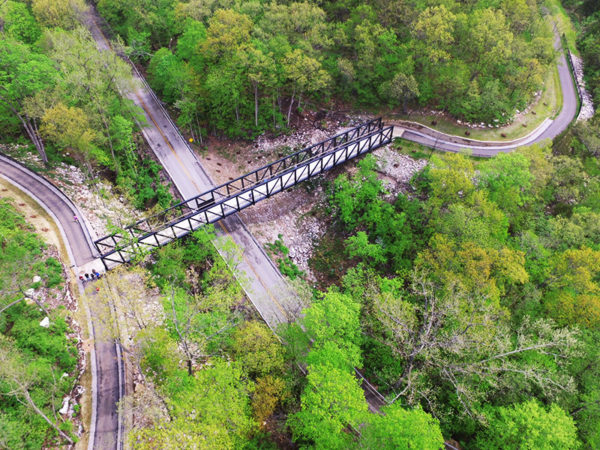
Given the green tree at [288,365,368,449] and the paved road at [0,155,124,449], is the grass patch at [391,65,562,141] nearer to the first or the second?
the green tree at [288,365,368,449]

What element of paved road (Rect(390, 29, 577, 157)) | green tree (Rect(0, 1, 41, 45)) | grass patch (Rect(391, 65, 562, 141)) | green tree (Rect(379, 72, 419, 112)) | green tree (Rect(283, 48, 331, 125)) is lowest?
paved road (Rect(390, 29, 577, 157))

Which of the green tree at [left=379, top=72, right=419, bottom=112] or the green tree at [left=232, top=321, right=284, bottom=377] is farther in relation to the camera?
the green tree at [left=379, top=72, right=419, bottom=112]

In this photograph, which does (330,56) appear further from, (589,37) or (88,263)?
(589,37)

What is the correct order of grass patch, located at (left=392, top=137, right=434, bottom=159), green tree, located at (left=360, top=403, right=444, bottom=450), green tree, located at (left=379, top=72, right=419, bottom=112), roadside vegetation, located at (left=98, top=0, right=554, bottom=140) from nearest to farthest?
green tree, located at (left=360, top=403, right=444, bottom=450) < roadside vegetation, located at (left=98, top=0, right=554, bottom=140) < green tree, located at (left=379, top=72, right=419, bottom=112) < grass patch, located at (left=392, top=137, right=434, bottom=159)

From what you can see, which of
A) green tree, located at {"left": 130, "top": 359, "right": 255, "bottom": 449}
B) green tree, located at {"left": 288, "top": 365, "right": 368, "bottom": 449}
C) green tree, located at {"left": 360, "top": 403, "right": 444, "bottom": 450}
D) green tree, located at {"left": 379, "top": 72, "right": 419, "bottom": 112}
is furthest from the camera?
green tree, located at {"left": 379, "top": 72, "right": 419, "bottom": 112}

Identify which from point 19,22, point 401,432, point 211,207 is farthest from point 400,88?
point 19,22

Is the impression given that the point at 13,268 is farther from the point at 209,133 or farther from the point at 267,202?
the point at 209,133

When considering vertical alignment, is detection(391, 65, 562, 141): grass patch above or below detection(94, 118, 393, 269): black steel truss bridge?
above

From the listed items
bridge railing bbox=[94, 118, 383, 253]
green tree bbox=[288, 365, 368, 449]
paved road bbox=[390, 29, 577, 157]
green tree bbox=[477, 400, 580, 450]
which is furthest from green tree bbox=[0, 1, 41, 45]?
green tree bbox=[477, 400, 580, 450]
